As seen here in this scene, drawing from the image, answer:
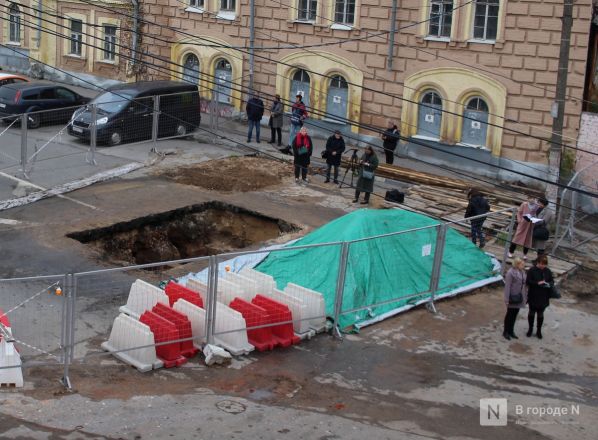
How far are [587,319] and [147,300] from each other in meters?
8.11

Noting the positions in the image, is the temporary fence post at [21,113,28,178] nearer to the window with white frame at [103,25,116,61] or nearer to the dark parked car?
the dark parked car

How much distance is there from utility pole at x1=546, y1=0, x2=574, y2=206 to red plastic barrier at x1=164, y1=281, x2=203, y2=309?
1063 centimetres

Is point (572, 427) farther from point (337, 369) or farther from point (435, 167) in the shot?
point (435, 167)

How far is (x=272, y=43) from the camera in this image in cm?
3231

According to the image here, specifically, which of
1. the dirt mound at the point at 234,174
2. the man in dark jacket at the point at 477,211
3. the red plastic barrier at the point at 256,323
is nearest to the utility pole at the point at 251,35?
the dirt mound at the point at 234,174

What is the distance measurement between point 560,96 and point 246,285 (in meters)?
9.89

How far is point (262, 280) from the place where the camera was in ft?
53.8

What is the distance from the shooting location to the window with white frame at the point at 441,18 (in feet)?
94.5

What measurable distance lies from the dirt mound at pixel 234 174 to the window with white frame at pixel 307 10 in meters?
5.90

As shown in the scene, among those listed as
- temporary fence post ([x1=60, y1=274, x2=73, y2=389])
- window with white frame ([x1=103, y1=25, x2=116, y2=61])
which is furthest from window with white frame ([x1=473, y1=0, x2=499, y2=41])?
temporary fence post ([x1=60, y1=274, x2=73, y2=389])

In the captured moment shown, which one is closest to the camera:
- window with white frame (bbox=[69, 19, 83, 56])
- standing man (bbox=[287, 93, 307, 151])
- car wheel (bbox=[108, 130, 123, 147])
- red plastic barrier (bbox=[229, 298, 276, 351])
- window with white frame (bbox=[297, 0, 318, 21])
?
red plastic barrier (bbox=[229, 298, 276, 351])

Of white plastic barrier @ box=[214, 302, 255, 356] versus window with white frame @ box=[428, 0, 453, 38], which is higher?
window with white frame @ box=[428, 0, 453, 38]

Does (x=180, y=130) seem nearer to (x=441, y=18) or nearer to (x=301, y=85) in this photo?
(x=301, y=85)

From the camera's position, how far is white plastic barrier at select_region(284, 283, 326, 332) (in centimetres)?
1603
